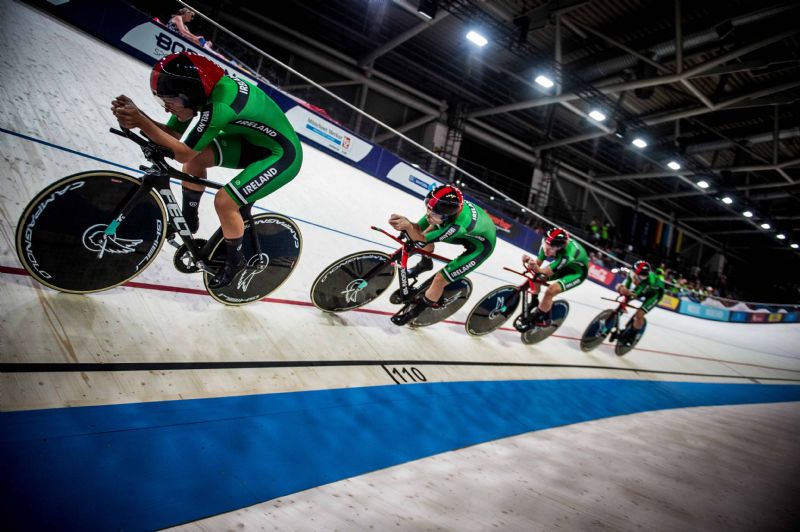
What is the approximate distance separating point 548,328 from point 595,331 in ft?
4.38

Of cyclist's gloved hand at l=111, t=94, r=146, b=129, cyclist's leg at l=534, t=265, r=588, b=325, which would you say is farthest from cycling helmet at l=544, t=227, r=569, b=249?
cyclist's gloved hand at l=111, t=94, r=146, b=129

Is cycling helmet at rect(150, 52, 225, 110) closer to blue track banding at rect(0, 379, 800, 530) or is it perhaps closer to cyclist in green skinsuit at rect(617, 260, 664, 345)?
blue track banding at rect(0, 379, 800, 530)

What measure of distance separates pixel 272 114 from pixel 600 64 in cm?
1464

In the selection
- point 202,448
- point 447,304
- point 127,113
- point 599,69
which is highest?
point 599,69

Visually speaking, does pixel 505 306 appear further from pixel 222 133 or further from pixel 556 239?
pixel 222 133

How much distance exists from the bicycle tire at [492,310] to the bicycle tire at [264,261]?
2540mm

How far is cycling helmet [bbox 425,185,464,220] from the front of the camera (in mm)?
3305

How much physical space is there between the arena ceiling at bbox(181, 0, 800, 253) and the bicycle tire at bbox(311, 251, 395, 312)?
33.9 feet

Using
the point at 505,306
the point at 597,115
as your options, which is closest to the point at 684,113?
the point at 597,115

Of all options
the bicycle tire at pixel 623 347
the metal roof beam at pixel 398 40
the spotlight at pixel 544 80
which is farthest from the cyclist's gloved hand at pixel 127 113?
the spotlight at pixel 544 80

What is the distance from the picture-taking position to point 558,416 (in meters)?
3.66

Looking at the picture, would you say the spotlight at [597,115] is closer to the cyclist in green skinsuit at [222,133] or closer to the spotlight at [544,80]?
the spotlight at [544,80]

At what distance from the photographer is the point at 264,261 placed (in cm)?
302

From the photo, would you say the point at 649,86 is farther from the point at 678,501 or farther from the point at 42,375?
the point at 42,375
